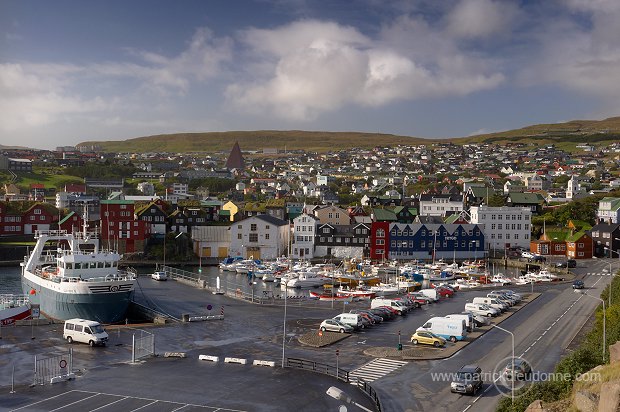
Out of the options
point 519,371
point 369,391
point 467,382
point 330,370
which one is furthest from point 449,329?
point 369,391

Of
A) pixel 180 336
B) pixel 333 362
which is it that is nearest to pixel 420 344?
pixel 333 362

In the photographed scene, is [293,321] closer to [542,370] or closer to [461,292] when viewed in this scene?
[542,370]

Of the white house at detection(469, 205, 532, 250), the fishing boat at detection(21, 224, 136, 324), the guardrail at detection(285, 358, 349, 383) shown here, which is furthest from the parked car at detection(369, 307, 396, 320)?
the white house at detection(469, 205, 532, 250)

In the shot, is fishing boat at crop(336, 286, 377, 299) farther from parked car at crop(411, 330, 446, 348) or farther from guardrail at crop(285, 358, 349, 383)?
guardrail at crop(285, 358, 349, 383)

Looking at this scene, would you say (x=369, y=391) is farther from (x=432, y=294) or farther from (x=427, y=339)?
(x=432, y=294)

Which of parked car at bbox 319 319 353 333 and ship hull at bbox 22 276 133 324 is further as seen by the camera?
ship hull at bbox 22 276 133 324

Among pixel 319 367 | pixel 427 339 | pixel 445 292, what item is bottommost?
pixel 445 292

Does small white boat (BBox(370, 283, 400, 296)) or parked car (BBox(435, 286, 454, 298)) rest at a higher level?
parked car (BBox(435, 286, 454, 298))
